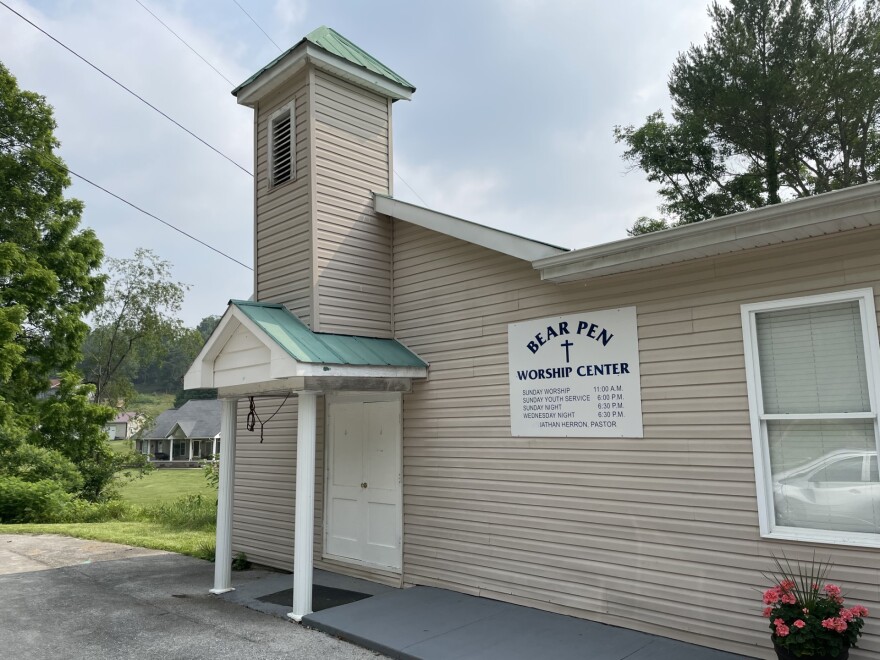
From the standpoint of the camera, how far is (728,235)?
14.5 feet

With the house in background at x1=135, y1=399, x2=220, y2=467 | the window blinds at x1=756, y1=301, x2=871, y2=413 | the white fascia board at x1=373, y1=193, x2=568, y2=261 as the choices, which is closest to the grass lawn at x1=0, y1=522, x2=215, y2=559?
the white fascia board at x1=373, y1=193, x2=568, y2=261

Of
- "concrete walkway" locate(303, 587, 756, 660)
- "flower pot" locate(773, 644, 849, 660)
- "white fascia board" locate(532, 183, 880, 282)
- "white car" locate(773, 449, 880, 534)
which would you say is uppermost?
"white fascia board" locate(532, 183, 880, 282)

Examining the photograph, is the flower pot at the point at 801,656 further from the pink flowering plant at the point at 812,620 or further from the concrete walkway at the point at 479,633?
the concrete walkway at the point at 479,633

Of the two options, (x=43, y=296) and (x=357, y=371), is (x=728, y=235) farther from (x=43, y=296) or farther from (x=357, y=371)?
(x=43, y=296)

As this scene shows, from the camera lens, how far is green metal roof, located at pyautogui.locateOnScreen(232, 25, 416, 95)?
768cm

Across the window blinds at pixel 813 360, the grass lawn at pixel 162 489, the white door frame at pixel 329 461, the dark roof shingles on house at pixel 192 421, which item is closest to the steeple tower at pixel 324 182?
the white door frame at pixel 329 461

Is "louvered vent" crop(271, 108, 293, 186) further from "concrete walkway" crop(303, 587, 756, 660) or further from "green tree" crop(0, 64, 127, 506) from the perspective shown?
"green tree" crop(0, 64, 127, 506)

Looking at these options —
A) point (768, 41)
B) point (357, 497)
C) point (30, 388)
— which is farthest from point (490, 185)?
point (30, 388)

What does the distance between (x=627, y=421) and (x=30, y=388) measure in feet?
56.4

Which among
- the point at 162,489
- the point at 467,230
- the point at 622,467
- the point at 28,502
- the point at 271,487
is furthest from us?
the point at 162,489

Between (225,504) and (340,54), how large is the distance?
18.6 feet

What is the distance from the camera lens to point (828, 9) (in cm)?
1661

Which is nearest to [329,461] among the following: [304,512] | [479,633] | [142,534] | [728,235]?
[304,512]

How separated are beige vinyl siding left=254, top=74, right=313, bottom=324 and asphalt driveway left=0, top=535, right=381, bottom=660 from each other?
326 cm
